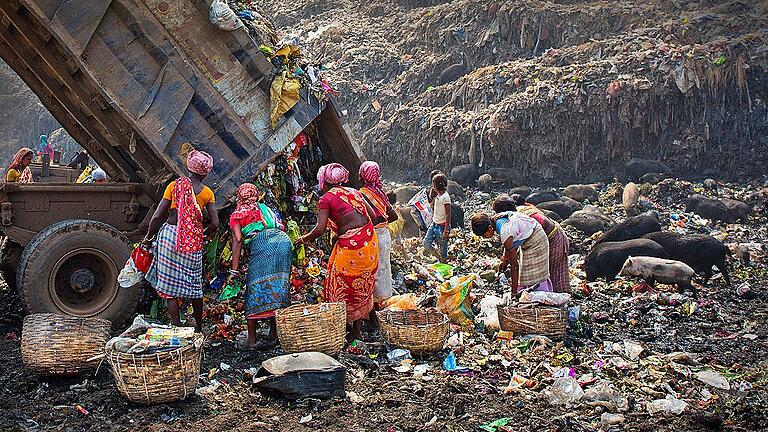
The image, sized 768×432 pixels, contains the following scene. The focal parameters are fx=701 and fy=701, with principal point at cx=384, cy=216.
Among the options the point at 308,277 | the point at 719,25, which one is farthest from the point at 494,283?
the point at 719,25

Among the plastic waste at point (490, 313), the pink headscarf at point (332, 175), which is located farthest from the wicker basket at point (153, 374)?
the plastic waste at point (490, 313)

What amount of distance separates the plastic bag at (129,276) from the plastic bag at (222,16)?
6.90ft

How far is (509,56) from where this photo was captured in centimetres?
2255

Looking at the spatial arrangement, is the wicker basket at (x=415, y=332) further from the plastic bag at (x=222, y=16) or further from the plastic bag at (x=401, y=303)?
the plastic bag at (x=222, y=16)

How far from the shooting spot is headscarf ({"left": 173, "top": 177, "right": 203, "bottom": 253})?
5.40m

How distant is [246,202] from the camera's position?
5.84 m

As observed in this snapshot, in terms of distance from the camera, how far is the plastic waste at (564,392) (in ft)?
15.2

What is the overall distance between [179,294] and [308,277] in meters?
1.52

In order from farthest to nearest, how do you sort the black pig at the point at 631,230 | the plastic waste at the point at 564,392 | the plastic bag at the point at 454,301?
the black pig at the point at 631,230, the plastic bag at the point at 454,301, the plastic waste at the point at 564,392

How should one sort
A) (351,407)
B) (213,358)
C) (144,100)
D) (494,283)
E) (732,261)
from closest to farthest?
(351,407) < (213,358) < (144,100) < (494,283) < (732,261)

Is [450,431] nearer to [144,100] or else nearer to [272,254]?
[272,254]

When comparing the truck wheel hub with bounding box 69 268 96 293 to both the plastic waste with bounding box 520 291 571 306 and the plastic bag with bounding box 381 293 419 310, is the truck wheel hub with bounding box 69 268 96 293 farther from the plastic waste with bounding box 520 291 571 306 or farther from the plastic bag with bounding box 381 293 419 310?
the plastic waste with bounding box 520 291 571 306

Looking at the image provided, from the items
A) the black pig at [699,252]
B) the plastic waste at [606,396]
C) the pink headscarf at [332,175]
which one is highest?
the pink headscarf at [332,175]

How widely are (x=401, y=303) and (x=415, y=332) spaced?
880 millimetres
